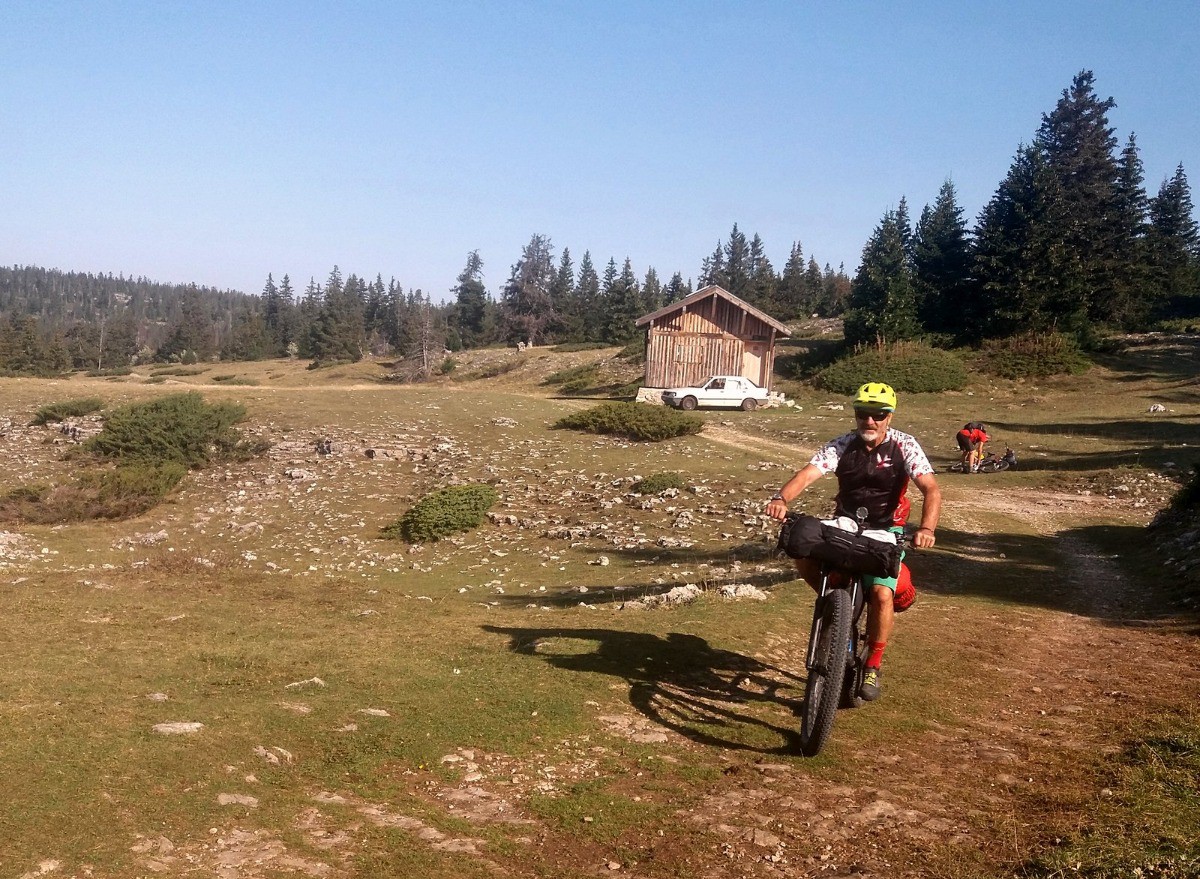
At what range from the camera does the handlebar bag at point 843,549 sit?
4938mm

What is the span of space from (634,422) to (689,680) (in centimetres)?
1953

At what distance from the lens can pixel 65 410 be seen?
88.6ft

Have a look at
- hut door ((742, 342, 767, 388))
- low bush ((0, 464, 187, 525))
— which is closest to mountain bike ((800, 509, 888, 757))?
low bush ((0, 464, 187, 525))

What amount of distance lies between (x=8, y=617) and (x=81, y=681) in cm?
317

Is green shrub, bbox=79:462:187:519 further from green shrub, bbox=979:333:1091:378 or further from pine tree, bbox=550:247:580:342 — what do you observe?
pine tree, bbox=550:247:580:342

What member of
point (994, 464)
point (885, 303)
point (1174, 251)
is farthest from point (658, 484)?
point (1174, 251)

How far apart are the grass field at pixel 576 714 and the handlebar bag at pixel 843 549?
114cm

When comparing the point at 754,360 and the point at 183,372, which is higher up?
the point at 754,360

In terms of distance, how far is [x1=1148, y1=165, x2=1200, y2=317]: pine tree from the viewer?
56.2 m

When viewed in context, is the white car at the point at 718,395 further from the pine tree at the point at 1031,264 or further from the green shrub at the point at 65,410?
the green shrub at the point at 65,410

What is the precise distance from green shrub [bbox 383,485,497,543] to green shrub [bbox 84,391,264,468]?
807 centimetres

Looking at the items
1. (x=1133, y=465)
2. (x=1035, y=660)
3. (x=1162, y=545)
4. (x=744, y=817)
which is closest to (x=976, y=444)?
(x=1133, y=465)

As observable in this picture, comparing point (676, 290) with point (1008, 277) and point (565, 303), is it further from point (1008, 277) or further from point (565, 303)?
point (1008, 277)

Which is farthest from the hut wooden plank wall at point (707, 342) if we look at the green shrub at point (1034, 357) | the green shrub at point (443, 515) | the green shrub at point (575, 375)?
the green shrub at point (443, 515)
